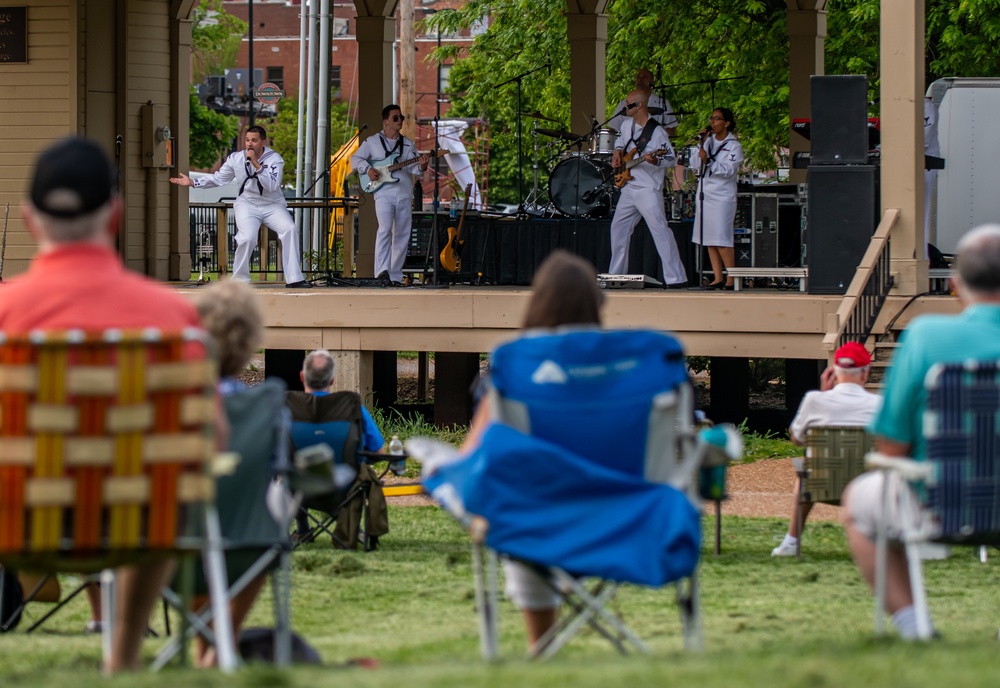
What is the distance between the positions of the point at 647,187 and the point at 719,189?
0.68 meters

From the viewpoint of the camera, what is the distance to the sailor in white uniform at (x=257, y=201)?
14953 millimetres

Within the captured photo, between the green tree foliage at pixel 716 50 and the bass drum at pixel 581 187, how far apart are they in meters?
4.88

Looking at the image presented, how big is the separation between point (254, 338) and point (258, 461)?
37 cm

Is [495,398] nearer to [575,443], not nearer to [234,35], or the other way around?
[575,443]

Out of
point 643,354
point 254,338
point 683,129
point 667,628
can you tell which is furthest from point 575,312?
point 683,129

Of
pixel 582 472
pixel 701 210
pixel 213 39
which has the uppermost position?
pixel 213 39

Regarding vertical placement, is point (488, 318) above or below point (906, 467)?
above

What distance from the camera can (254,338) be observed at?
484cm

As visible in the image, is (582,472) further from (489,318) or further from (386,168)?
(386,168)

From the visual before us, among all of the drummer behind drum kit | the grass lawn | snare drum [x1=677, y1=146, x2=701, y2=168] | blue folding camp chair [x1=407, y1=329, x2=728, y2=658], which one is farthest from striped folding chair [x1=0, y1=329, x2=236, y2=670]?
snare drum [x1=677, y1=146, x2=701, y2=168]

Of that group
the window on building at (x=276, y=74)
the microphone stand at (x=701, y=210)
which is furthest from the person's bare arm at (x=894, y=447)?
the window on building at (x=276, y=74)

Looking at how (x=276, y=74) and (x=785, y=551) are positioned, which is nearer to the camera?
(x=785, y=551)

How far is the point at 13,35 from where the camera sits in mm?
17219

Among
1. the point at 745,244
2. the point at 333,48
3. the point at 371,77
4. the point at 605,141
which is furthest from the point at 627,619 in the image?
the point at 333,48
